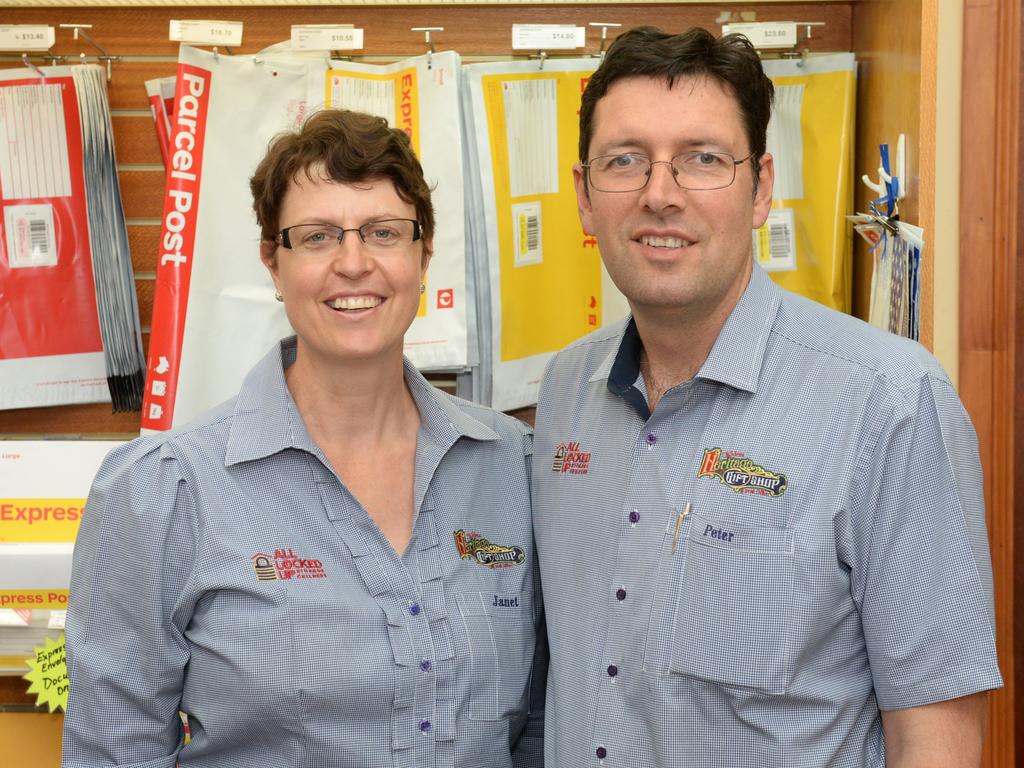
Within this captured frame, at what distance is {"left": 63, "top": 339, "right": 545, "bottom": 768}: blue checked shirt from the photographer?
4.96 ft

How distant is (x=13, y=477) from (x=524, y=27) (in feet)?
5.33

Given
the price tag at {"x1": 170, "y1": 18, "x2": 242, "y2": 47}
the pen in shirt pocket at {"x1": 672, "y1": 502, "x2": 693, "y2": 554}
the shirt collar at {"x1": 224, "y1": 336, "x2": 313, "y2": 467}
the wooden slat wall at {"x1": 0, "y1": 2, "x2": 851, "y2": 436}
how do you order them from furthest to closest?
the wooden slat wall at {"x1": 0, "y1": 2, "x2": 851, "y2": 436}
the price tag at {"x1": 170, "y1": 18, "x2": 242, "y2": 47}
the shirt collar at {"x1": 224, "y1": 336, "x2": 313, "y2": 467}
the pen in shirt pocket at {"x1": 672, "y1": 502, "x2": 693, "y2": 554}

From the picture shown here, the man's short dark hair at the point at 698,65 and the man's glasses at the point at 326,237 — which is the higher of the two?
→ the man's short dark hair at the point at 698,65

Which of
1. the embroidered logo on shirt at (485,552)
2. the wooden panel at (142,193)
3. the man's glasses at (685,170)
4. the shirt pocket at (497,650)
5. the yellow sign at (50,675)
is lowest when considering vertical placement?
the yellow sign at (50,675)

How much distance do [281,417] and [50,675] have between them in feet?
3.81

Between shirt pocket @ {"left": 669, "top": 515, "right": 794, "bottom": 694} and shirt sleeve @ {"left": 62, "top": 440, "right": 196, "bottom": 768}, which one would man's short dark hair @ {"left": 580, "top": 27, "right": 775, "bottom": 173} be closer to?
shirt pocket @ {"left": 669, "top": 515, "right": 794, "bottom": 694}

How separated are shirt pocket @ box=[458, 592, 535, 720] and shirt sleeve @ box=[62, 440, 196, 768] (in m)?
0.44

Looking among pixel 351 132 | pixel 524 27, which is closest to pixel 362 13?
pixel 524 27

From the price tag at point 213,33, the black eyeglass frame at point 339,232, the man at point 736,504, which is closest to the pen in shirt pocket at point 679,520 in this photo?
the man at point 736,504

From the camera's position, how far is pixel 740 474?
1.45 metres

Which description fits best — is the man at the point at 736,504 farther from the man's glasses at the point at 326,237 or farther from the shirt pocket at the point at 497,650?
the man's glasses at the point at 326,237

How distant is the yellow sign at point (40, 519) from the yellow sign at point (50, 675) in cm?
24

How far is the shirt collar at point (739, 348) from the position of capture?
4.86 feet

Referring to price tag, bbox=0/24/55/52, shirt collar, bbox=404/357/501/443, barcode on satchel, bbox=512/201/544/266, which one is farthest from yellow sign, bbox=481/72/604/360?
price tag, bbox=0/24/55/52
